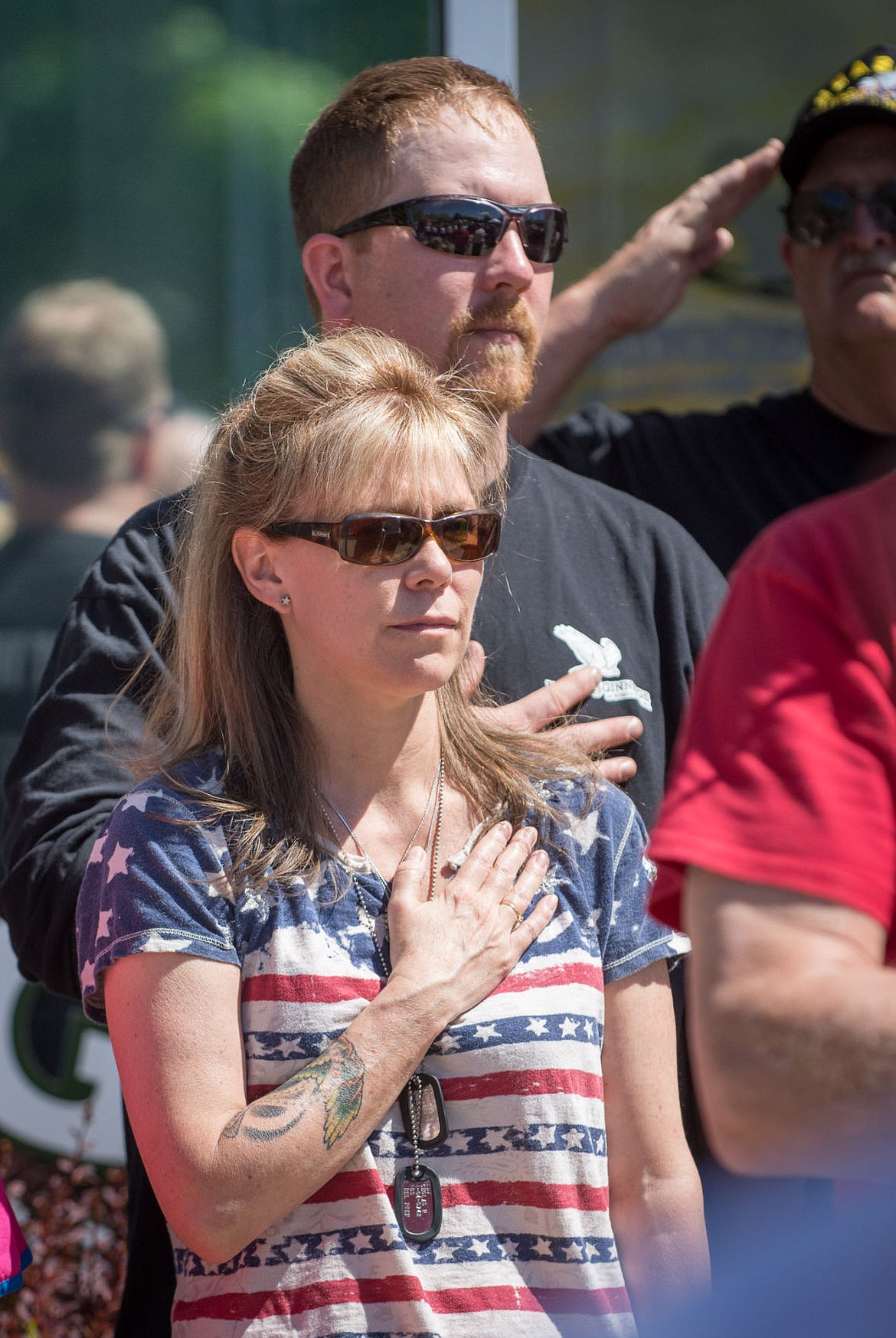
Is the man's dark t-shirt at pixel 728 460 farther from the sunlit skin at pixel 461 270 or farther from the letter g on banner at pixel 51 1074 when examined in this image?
the letter g on banner at pixel 51 1074

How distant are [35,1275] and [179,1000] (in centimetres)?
194

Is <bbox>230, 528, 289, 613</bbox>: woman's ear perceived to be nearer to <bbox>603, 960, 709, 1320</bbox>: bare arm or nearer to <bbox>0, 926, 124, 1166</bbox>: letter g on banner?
<bbox>603, 960, 709, 1320</bbox>: bare arm

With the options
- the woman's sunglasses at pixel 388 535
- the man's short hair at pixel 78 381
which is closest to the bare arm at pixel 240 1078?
the woman's sunglasses at pixel 388 535

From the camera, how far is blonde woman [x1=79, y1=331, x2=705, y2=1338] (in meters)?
1.63

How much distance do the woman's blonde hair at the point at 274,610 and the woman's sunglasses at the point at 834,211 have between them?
→ 3.95 feet

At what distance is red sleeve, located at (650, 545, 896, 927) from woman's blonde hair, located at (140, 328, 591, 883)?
0.83m

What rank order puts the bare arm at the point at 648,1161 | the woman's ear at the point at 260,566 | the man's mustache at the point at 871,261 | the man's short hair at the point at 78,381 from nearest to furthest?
the bare arm at the point at 648,1161
the woman's ear at the point at 260,566
the man's mustache at the point at 871,261
the man's short hair at the point at 78,381

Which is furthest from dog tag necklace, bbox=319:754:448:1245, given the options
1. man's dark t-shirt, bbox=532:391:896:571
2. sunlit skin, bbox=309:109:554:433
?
man's dark t-shirt, bbox=532:391:896:571

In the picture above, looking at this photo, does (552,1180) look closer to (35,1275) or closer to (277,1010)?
(277,1010)

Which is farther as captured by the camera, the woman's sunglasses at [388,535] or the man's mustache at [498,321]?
the man's mustache at [498,321]

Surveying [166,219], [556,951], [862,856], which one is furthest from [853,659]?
[166,219]

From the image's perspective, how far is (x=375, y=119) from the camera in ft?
8.26

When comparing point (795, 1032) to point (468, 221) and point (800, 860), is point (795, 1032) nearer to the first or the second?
point (800, 860)

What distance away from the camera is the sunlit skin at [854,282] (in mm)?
2898
